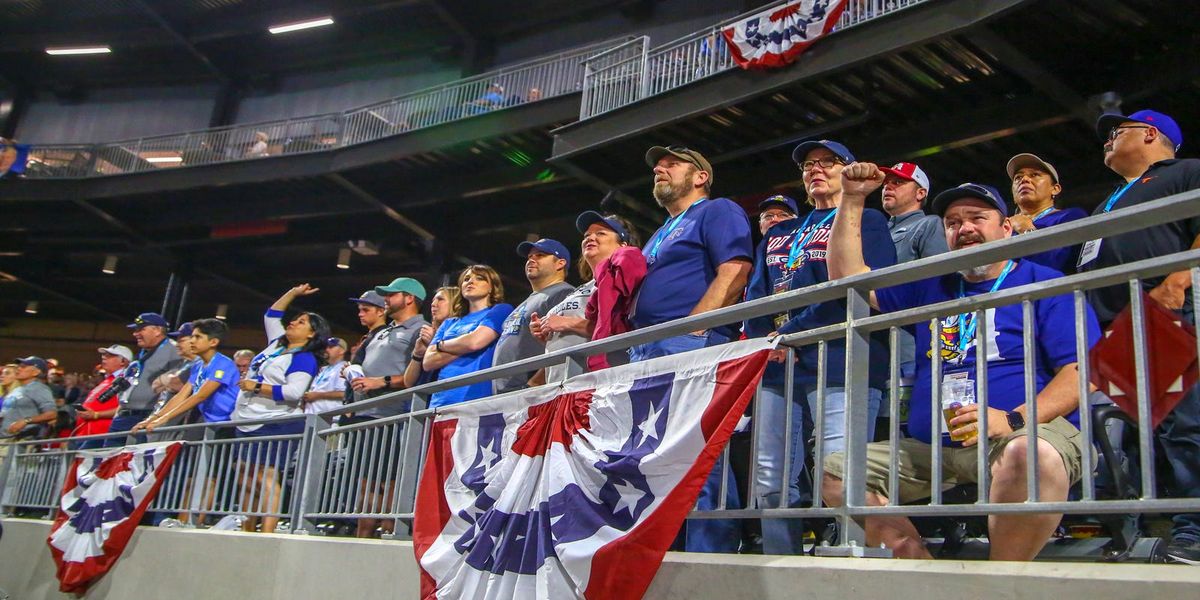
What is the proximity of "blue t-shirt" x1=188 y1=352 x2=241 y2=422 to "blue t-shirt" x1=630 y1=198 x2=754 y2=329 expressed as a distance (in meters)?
4.51

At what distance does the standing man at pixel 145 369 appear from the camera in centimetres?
796

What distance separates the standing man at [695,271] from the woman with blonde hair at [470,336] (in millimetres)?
1488

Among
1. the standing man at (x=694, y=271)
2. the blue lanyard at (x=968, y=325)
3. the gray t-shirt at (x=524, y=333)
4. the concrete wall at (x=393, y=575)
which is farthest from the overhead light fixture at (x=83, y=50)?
the blue lanyard at (x=968, y=325)

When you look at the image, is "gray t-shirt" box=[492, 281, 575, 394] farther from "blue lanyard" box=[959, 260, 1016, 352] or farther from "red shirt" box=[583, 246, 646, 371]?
"blue lanyard" box=[959, 260, 1016, 352]

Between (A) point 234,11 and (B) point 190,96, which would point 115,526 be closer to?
(A) point 234,11

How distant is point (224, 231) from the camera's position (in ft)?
66.8

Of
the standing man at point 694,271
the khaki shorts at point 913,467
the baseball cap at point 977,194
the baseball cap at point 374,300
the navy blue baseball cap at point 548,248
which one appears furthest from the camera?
the baseball cap at point 374,300

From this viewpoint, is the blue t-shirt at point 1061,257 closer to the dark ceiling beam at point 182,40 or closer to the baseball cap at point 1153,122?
the baseball cap at point 1153,122

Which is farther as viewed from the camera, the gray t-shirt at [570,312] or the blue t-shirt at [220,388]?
the blue t-shirt at [220,388]

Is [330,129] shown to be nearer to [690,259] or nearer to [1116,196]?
[690,259]

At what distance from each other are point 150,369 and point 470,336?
4341 millimetres

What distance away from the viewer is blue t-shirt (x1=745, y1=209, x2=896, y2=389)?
9.86 feet

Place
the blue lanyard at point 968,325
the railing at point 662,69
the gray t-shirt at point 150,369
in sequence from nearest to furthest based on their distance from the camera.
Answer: the blue lanyard at point 968,325 < the gray t-shirt at point 150,369 < the railing at point 662,69

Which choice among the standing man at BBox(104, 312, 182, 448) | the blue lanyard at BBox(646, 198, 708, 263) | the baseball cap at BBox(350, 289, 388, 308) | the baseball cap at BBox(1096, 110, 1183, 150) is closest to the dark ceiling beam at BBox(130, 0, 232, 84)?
the standing man at BBox(104, 312, 182, 448)
